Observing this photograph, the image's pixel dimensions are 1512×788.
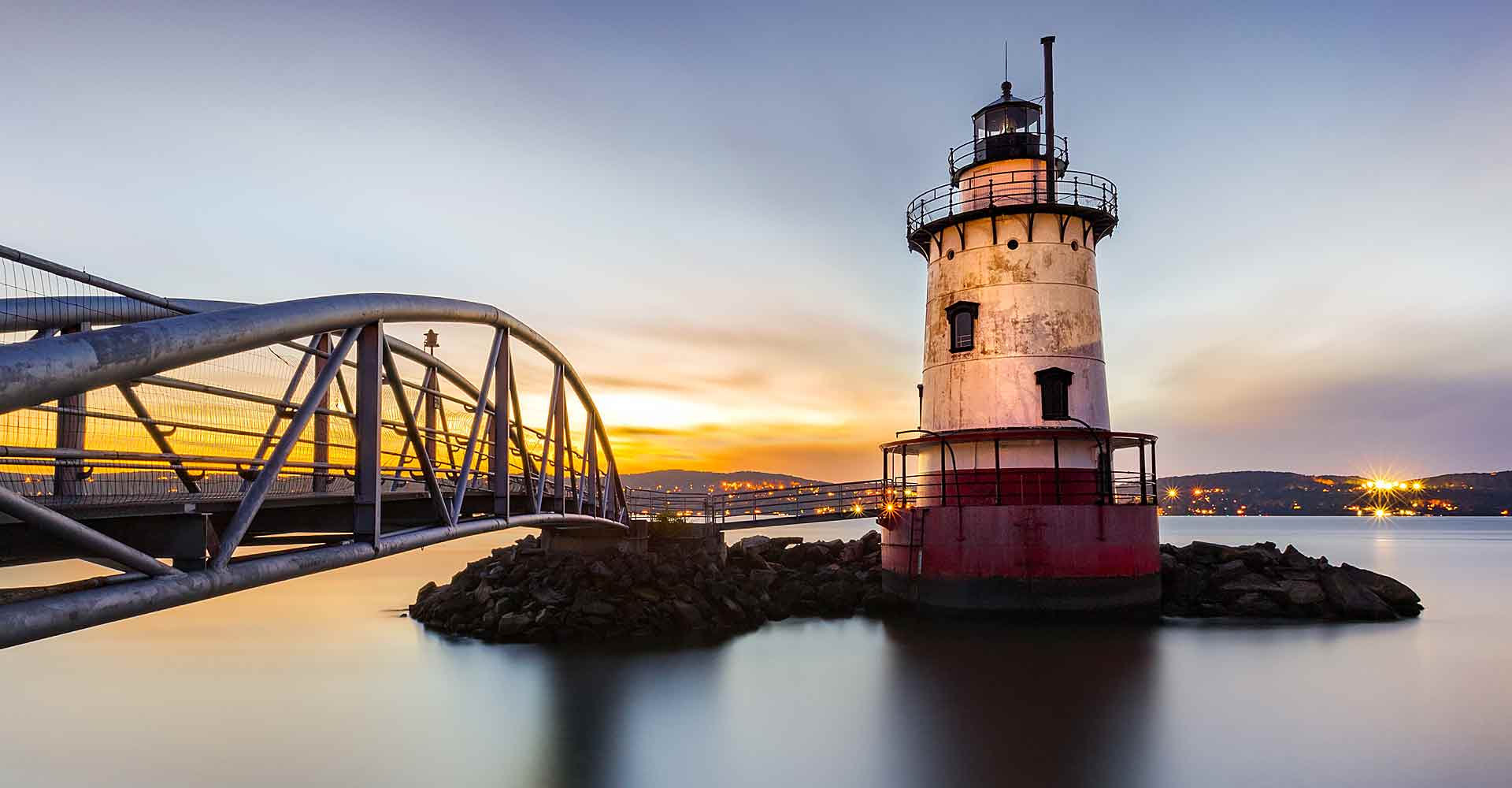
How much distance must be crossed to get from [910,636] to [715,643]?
507cm

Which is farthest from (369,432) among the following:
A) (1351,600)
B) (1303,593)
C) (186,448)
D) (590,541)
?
(1351,600)

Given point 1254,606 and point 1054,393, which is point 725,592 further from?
point 1254,606

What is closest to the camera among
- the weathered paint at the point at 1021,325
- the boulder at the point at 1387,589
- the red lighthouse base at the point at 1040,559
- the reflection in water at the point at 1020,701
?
the reflection in water at the point at 1020,701

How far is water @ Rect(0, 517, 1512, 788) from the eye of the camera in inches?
623

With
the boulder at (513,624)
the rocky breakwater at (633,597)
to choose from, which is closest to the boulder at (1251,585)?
the rocky breakwater at (633,597)

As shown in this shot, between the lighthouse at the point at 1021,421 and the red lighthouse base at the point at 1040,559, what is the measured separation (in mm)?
39

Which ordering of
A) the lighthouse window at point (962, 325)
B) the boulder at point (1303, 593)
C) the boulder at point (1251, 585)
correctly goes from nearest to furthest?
the lighthouse window at point (962, 325)
the boulder at point (1303, 593)
the boulder at point (1251, 585)

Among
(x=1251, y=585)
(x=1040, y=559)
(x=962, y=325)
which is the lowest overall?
(x=1251, y=585)

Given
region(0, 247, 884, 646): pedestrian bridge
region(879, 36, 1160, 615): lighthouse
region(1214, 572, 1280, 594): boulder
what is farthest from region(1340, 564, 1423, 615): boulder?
region(0, 247, 884, 646): pedestrian bridge

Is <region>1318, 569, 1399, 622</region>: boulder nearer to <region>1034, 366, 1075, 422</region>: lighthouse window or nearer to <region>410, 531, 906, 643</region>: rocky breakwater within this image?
<region>1034, 366, 1075, 422</region>: lighthouse window

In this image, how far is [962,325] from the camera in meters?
Answer: 26.8

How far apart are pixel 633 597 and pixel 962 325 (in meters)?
11.7

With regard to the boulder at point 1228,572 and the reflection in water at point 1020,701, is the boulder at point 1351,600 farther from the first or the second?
the reflection in water at point 1020,701

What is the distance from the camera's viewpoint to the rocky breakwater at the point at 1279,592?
27453mm
